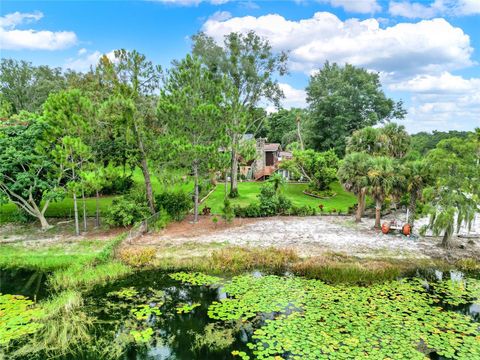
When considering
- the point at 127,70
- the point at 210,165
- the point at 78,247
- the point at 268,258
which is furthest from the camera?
the point at 210,165

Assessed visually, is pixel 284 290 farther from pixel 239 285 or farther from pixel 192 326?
pixel 192 326

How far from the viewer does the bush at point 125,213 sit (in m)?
21.0

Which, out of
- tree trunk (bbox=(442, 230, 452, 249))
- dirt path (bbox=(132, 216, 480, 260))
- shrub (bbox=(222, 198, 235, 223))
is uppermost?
shrub (bbox=(222, 198, 235, 223))

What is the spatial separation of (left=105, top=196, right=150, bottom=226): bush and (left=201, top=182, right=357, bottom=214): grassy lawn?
651 cm

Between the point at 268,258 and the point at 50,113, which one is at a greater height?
the point at 50,113

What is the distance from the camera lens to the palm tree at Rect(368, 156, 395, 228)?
19562 mm

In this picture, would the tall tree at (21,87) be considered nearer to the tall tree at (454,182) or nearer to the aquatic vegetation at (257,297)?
the aquatic vegetation at (257,297)

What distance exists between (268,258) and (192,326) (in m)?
6.11

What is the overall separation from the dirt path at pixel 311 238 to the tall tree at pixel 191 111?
5099 mm

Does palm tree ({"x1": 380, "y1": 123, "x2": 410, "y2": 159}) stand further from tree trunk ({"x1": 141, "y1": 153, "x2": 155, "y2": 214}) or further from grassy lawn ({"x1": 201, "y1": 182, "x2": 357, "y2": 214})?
tree trunk ({"x1": 141, "y1": 153, "x2": 155, "y2": 214})

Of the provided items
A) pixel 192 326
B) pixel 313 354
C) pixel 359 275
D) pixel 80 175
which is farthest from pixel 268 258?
pixel 80 175

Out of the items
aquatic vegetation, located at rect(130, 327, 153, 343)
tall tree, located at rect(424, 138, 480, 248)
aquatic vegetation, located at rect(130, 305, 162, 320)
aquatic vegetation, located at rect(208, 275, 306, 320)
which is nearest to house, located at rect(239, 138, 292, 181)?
tall tree, located at rect(424, 138, 480, 248)

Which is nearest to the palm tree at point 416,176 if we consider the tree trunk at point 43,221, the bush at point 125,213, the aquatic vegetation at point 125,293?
the aquatic vegetation at point 125,293

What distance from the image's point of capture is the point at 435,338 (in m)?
9.75
